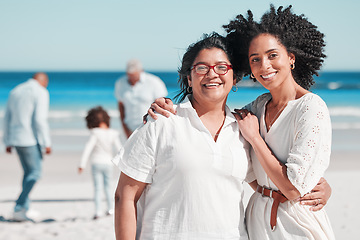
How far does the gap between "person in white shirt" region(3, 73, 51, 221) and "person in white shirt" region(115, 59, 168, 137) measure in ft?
3.92

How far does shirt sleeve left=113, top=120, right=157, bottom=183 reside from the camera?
2.40 metres

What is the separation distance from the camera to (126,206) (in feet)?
8.07

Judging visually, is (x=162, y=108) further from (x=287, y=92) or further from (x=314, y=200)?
(x=314, y=200)

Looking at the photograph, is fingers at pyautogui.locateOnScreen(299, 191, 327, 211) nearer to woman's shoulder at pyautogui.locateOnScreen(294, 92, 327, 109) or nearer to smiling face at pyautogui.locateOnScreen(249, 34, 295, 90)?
woman's shoulder at pyautogui.locateOnScreen(294, 92, 327, 109)

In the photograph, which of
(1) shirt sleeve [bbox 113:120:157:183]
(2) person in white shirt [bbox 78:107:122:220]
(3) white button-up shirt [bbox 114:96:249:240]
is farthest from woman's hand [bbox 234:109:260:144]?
(2) person in white shirt [bbox 78:107:122:220]

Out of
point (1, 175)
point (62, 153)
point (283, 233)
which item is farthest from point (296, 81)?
point (62, 153)

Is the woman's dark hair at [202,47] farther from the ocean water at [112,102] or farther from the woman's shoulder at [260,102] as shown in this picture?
the ocean water at [112,102]

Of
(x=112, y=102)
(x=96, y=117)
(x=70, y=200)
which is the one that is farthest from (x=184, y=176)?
(x=112, y=102)

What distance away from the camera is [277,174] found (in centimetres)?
242

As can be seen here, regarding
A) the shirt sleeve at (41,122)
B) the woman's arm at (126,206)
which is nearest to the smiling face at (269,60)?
the woman's arm at (126,206)

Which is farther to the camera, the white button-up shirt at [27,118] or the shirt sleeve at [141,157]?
the white button-up shirt at [27,118]

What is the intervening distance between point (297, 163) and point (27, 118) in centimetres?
502

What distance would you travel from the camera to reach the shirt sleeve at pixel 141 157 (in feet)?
7.88

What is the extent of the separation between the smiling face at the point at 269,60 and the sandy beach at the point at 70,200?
368 cm
